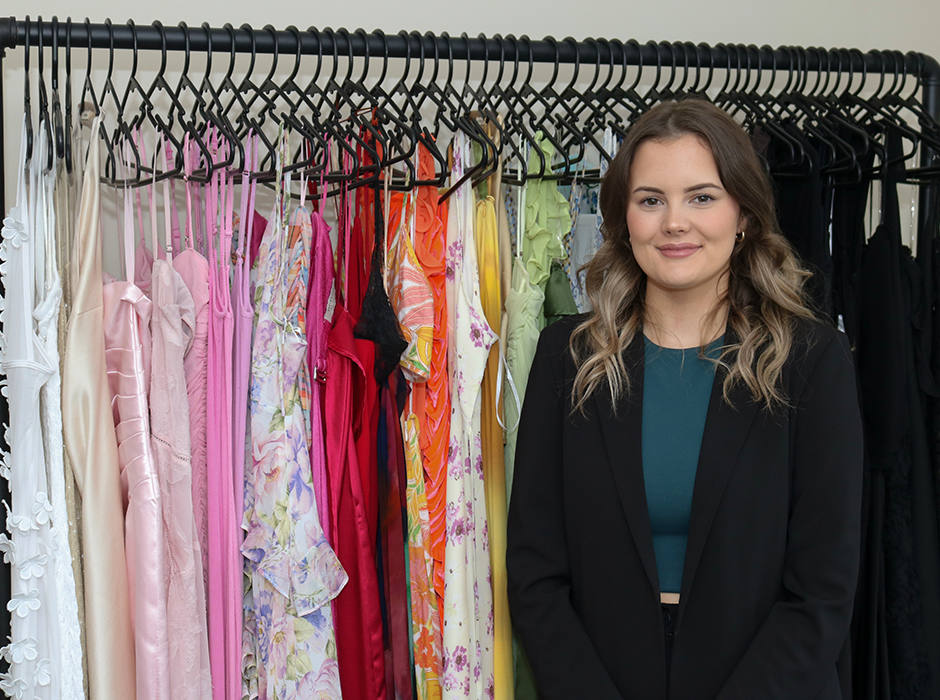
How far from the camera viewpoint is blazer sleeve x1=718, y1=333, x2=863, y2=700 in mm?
1126

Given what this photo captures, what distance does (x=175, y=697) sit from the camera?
4.10ft

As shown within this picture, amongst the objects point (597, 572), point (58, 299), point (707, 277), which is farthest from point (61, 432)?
point (707, 277)

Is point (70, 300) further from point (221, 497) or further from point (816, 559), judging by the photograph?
point (816, 559)

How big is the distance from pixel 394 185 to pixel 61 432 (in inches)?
26.4

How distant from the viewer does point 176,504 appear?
1.26m

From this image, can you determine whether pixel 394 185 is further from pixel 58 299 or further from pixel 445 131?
pixel 58 299

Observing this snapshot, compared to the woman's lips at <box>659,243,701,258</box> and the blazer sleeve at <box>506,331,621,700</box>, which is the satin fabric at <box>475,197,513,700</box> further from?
the woman's lips at <box>659,243,701,258</box>

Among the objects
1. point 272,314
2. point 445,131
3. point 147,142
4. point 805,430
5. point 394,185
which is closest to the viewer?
point 805,430

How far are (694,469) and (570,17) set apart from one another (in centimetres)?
119

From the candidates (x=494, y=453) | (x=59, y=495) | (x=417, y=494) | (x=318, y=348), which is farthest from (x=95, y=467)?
(x=494, y=453)

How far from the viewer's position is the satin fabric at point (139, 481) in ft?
4.00

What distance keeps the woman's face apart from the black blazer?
0.17m

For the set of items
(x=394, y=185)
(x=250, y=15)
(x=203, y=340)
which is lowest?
(x=203, y=340)

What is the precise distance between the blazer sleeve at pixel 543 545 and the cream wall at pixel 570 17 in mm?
941
